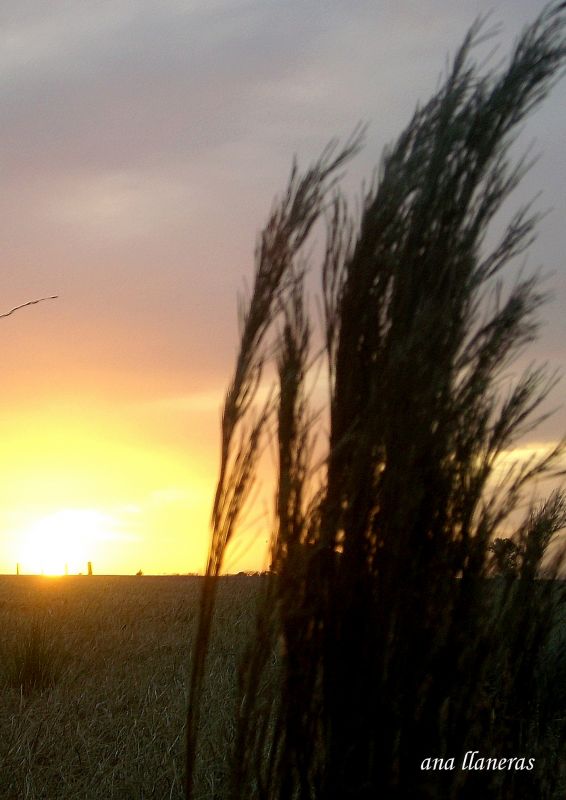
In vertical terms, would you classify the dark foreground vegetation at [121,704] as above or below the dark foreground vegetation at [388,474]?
below

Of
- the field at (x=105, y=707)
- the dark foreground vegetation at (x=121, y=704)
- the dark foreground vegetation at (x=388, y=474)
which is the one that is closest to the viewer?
the dark foreground vegetation at (x=388, y=474)

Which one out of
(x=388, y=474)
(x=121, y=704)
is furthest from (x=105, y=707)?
(x=388, y=474)

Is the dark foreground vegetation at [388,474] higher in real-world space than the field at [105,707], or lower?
higher

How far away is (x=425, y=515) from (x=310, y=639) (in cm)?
42

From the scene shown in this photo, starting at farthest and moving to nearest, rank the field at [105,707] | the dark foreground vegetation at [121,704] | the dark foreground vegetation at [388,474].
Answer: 1. the field at [105,707]
2. the dark foreground vegetation at [121,704]
3. the dark foreground vegetation at [388,474]

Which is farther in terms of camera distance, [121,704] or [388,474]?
[121,704]

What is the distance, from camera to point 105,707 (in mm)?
5875

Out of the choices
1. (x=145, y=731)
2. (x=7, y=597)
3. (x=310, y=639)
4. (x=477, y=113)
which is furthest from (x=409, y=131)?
(x=7, y=597)

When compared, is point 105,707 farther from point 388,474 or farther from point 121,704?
point 388,474

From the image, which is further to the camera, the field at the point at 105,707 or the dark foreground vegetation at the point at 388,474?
the field at the point at 105,707

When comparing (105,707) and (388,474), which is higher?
(388,474)

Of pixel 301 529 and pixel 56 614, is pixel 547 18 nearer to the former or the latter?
pixel 301 529

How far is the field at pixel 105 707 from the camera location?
4418mm

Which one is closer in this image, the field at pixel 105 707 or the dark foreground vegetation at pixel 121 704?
the dark foreground vegetation at pixel 121 704
